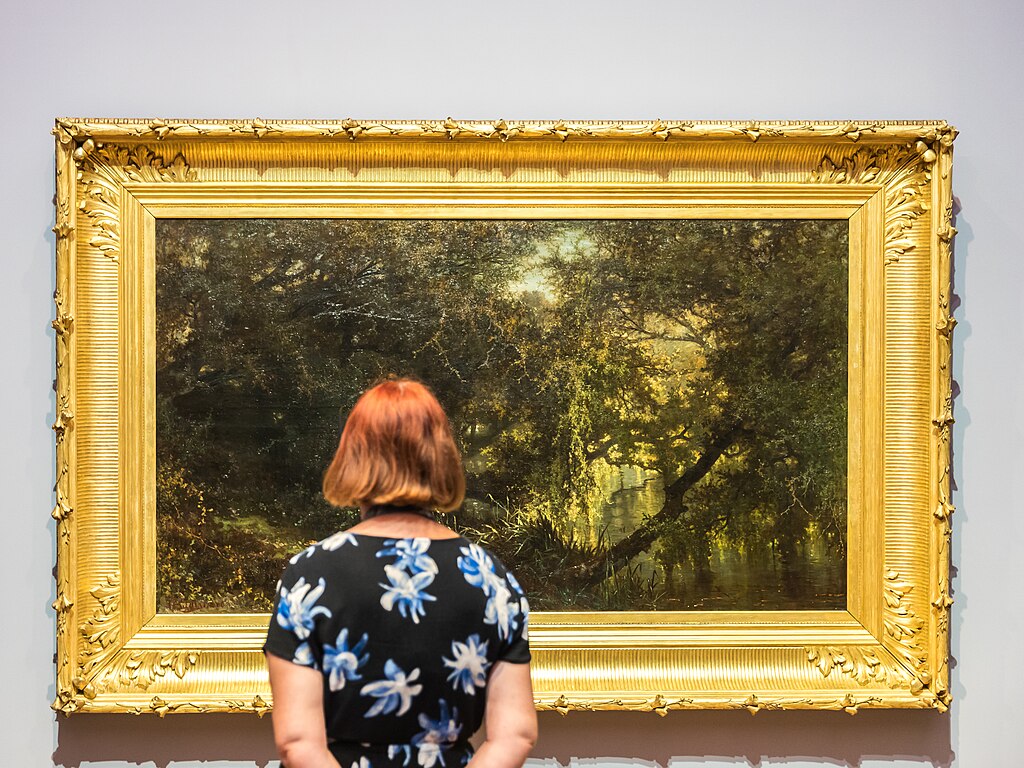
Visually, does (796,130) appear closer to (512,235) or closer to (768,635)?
(512,235)

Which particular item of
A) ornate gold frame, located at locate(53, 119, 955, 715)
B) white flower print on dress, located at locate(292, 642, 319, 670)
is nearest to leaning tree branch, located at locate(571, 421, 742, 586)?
ornate gold frame, located at locate(53, 119, 955, 715)

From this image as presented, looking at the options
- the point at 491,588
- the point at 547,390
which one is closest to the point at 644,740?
the point at 547,390

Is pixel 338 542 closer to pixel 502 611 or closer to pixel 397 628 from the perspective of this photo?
pixel 397 628

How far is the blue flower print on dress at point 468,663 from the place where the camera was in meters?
1.44

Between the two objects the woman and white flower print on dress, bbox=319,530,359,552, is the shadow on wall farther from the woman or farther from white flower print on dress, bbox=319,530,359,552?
white flower print on dress, bbox=319,530,359,552

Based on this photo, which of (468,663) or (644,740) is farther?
(644,740)

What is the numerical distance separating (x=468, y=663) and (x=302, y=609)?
0.99 ft

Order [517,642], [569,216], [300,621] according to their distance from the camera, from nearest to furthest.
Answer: [300,621], [517,642], [569,216]

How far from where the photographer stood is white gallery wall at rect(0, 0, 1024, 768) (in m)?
2.27

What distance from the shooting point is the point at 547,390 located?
2.28m

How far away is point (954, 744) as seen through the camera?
2.34m

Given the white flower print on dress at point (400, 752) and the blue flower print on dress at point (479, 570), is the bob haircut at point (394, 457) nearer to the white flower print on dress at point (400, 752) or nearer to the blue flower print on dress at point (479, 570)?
the blue flower print on dress at point (479, 570)

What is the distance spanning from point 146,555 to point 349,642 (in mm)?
1117

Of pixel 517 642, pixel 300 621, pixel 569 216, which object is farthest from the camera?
pixel 569 216
